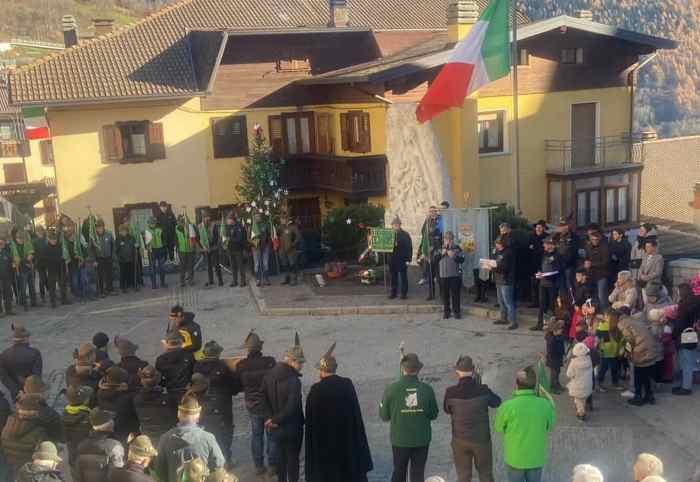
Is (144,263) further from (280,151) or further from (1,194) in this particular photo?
(1,194)

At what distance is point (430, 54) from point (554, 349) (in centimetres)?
1276

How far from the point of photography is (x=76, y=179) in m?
25.0

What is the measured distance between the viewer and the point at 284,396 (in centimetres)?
859

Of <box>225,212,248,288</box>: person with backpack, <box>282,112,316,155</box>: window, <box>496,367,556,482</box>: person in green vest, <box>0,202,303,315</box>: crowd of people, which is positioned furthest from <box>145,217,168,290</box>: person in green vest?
<box>496,367,556,482</box>: person in green vest

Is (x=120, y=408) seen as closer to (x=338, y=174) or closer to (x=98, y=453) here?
(x=98, y=453)

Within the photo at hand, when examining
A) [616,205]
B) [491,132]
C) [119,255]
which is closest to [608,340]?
[119,255]

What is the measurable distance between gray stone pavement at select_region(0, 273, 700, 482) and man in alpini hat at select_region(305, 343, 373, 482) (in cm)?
121

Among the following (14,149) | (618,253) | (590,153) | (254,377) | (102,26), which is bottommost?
(254,377)

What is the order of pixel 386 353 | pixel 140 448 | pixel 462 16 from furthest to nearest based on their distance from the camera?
pixel 462 16, pixel 386 353, pixel 140 448

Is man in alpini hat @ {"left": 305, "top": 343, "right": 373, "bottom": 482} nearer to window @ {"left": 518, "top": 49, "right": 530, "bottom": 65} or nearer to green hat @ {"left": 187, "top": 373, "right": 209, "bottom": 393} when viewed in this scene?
green hat @ {"left": 187, "top": 373, "right": 209, "bottom": 393}

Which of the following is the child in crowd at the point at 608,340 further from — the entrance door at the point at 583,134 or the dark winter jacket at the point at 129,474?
the entrance door at the point at 583,134

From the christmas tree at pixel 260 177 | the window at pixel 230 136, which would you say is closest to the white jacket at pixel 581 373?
the christmas tree at pixel 260 177

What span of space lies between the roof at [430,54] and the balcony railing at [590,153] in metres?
3.21

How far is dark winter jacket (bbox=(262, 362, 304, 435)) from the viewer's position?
28.1ft
